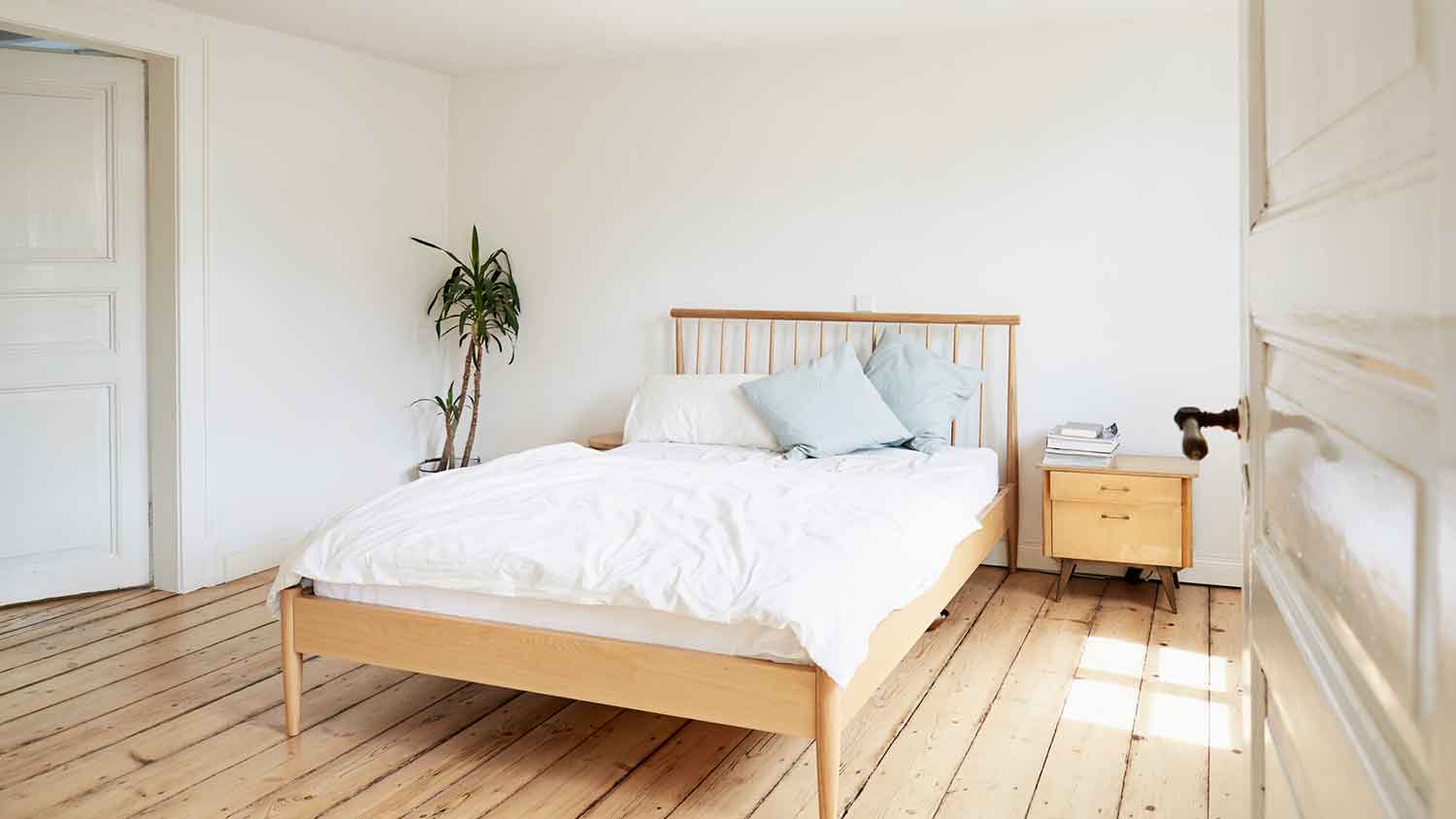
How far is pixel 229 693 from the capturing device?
11.4 feet

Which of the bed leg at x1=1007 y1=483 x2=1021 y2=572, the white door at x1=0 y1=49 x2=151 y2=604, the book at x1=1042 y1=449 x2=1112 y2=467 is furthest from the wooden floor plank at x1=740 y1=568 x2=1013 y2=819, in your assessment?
the white door at x1=0 y1=49 x2=151 y2=604

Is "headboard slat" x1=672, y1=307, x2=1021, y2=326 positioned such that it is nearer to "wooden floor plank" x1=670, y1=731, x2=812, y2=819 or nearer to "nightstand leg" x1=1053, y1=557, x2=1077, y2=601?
"nightstand leg" x1=1053, y1=557, x2=1077, y2=601

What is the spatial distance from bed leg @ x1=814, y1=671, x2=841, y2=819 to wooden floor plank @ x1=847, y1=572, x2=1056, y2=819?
0.20 m

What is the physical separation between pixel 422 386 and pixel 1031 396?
10.0 ft

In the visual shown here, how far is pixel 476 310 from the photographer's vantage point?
5.64 metres

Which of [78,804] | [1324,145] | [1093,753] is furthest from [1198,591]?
[1324,145]

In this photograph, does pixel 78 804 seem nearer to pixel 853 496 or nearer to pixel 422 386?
pixel 853 496

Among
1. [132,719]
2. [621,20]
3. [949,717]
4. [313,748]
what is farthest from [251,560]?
[949,717]

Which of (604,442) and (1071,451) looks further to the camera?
(604,442)

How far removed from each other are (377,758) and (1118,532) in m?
2.76

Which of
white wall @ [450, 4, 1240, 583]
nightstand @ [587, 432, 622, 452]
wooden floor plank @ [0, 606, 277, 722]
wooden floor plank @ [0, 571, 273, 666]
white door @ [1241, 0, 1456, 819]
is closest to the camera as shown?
white door @ [1241, 0, 1456, 819]

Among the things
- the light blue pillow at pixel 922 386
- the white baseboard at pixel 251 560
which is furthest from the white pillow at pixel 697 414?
the white baseboard at pixel 251 560

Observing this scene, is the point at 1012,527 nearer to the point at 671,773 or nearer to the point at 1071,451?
the point at 1071,451

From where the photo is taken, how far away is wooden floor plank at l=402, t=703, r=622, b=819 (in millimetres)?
2695
